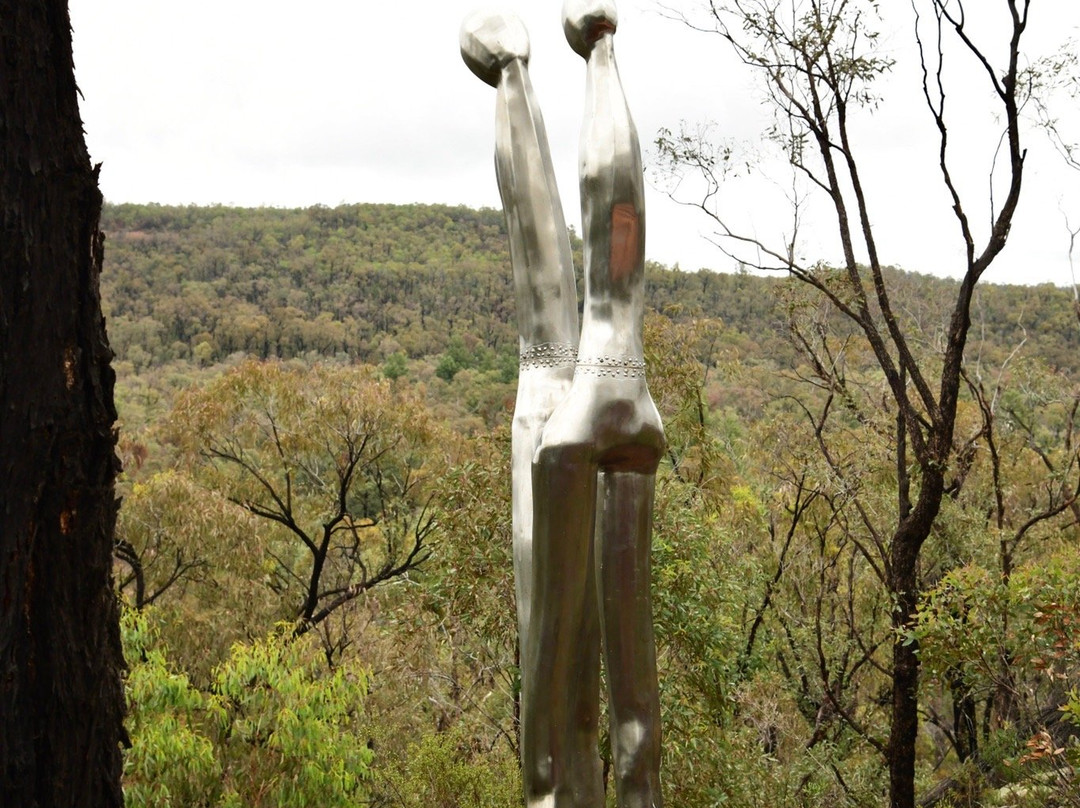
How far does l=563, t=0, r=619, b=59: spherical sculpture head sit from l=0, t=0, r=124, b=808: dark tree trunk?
4.90 ft

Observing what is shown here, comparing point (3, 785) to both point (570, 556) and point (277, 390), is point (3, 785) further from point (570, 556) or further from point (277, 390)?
point (277, 390)

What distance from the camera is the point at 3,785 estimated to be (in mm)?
2787

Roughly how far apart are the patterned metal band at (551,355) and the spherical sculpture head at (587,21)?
0.92 m

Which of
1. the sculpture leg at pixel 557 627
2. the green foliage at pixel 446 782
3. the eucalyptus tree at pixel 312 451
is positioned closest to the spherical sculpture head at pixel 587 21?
the sculpture leg at pixel 557 627

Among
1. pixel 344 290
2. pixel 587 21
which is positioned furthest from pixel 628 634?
pixel 344 290

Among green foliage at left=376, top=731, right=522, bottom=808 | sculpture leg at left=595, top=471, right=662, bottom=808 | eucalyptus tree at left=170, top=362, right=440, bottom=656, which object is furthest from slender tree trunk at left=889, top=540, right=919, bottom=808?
eucalyptus tree at left=170, top=362, right=440, bottom=656

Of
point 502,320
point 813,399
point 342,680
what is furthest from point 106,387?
point 502,320

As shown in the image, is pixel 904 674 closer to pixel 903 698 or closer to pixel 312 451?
pixel 903 698

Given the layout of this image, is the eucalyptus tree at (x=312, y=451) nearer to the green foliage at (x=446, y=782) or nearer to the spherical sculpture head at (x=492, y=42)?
the green foliage at (x=446, y=782)

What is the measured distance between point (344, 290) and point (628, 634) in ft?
84.3

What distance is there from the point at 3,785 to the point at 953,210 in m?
6.68

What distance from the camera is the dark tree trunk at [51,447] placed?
2.84 m

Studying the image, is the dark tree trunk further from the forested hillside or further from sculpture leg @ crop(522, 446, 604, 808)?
the forested hillside

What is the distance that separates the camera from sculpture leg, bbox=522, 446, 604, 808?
3.47 m
